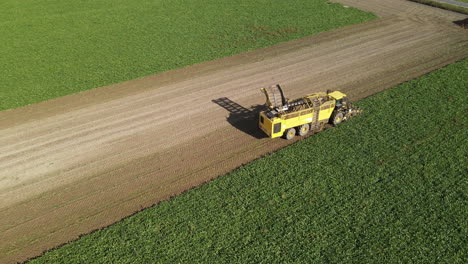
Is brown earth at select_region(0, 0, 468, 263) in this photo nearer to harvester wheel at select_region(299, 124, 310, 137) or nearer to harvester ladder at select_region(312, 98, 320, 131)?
harvester wheel at select_region(299, 124, 310, 137)

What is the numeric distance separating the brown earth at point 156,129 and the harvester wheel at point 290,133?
54 cm

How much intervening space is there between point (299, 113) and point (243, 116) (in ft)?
18.1

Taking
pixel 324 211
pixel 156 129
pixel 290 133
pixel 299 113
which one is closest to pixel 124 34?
pixel 156 129

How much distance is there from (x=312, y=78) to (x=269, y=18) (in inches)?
720

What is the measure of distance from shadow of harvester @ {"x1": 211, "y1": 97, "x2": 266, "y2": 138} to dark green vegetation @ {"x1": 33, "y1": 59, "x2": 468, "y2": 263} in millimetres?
3324

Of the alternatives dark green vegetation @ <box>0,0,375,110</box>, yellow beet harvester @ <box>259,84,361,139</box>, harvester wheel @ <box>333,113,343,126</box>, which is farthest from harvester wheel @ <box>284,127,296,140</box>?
dark green vegetation @ <box>0,0,375,110</box>

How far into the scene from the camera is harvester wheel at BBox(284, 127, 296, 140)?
73.0ft

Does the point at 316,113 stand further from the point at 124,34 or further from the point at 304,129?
the point at 124,34

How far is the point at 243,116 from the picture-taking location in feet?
84.8

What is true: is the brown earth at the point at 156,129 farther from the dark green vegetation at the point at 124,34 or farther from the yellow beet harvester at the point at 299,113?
the dark green vegetation at the point at 124,34

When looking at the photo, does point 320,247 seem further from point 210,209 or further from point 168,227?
point 168,227

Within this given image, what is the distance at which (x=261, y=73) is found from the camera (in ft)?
106

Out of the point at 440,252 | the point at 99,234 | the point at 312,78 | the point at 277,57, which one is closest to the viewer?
the point at 440,252

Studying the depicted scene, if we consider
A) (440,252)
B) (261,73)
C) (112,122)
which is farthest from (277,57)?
(440,252)
